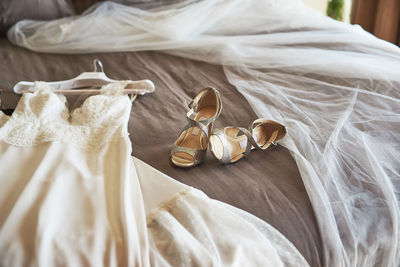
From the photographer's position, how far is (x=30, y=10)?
214 centimetres

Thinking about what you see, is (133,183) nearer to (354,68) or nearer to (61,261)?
(61,261)

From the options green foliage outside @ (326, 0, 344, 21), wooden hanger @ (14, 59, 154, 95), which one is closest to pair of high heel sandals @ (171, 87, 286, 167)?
wooden hanger @ (14, 59, 154, 95)

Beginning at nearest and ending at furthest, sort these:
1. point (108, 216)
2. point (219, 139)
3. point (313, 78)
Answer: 1. point (108, 216)
2. point (219, 139)
3. point (313, 78)

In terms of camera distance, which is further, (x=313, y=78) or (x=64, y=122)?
(x=313, y=78)

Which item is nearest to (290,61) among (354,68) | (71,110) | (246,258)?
(354,68)

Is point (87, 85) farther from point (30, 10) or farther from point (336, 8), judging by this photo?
point (336, 8)

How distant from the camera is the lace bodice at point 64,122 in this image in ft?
3.64

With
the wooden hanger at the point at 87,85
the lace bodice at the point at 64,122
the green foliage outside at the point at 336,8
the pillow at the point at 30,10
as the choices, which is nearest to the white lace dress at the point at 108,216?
the lace bodice at the point at 64,122

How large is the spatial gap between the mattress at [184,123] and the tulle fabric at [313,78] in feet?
0.14

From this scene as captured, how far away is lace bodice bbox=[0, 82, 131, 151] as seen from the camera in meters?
1.11

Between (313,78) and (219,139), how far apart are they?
0.61m

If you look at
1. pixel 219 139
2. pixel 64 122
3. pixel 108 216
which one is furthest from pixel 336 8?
pixel 108 216

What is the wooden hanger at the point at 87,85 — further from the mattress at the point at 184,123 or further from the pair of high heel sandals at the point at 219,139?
the pair of high heel sandals at the point at 219,139

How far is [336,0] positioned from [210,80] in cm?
179
